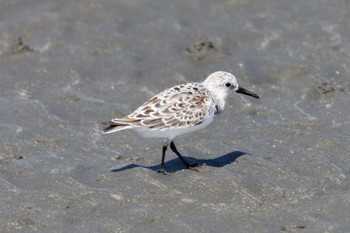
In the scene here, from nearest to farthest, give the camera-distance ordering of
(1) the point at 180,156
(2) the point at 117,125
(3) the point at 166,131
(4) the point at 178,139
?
(2) the point at 117,125, (3) the point at 166,131, (1) the point at 180,156, (4) the point at 178,139

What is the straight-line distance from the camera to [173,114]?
444 inches

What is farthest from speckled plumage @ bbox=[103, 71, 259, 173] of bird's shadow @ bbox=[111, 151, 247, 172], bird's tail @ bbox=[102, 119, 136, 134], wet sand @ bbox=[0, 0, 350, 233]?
wet sand @ bbox=[0, 0, 350, 233]

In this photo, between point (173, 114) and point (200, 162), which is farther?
point (200, 162)

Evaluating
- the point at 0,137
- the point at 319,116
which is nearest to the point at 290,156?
the point at 319,116

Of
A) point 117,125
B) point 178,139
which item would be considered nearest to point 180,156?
point 117,125

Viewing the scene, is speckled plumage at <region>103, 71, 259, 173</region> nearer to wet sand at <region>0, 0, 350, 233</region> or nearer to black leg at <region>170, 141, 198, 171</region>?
black leg at <region>170, 141, 198, 171</region>

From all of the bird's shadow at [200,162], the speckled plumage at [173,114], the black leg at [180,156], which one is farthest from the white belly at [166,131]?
the bird's shadow at [200,162]

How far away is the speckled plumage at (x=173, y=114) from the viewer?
11.2 meters

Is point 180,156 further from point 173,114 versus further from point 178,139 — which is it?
point 178,139

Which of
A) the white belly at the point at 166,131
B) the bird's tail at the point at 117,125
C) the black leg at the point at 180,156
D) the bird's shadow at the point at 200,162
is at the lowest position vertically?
the bird's shadow at the point at 200,162

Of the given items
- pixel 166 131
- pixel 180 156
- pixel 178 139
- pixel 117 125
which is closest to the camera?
pixel 117 125

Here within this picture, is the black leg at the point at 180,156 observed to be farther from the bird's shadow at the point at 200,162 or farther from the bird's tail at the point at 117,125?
the bird's tail at the point at 117,125

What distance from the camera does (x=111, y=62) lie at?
14.5m

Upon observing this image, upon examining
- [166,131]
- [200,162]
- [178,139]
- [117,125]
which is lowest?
[178,139]
